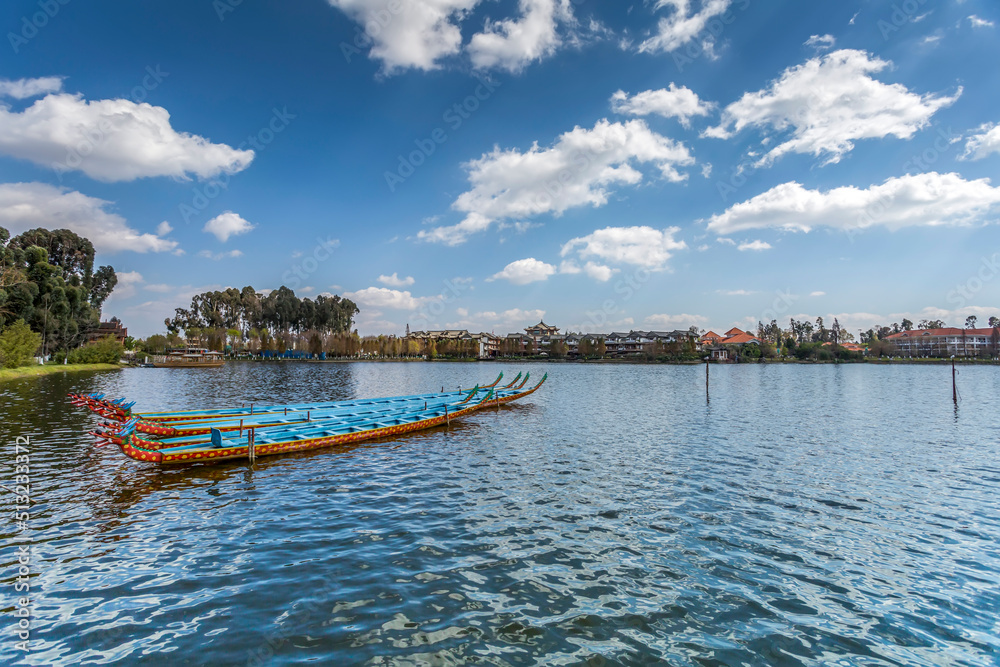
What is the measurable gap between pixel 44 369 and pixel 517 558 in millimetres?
82068

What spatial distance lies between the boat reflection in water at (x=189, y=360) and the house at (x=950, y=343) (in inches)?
8530

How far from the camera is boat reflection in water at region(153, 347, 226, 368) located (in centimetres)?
10010

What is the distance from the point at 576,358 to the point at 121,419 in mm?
151784

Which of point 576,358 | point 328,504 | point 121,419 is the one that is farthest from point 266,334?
point 328,504

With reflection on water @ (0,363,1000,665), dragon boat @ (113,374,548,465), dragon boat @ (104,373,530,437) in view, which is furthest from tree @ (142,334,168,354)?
dragon boat @ (113,374,548,465)

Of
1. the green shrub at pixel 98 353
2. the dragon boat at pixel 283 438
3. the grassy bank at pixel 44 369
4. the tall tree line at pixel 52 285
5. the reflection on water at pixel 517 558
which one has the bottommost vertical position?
the reflection on water at pixel 517 558

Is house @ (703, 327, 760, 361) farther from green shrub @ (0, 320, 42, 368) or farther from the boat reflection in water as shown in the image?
green shrub @ (0, 320, 42, 368)

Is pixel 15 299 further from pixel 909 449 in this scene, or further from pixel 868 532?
pixel 909 449

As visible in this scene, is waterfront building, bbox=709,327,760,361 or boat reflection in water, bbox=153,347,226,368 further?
waterfront building, bbox=709,327,760,361

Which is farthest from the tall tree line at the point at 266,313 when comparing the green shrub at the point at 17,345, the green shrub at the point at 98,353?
the green shrub at the point at 17,345

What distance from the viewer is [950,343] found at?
16275 centimetres

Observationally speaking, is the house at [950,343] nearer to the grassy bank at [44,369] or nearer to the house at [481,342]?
the house at [481,342]

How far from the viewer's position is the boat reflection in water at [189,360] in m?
100

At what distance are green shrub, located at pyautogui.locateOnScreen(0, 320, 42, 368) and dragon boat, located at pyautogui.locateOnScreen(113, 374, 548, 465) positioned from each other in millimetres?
53188
